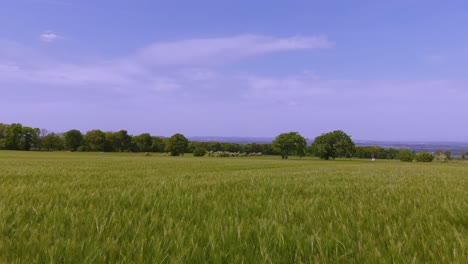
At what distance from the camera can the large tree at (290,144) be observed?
341ft

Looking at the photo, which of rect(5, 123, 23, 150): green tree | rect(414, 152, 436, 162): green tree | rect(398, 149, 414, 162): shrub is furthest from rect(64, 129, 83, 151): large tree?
rect(414, 152, 436, 162): green tree

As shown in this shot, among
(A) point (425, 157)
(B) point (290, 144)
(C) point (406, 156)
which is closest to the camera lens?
(A) point (425, 157)

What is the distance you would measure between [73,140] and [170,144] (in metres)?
42.8

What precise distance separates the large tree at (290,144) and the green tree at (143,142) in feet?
194

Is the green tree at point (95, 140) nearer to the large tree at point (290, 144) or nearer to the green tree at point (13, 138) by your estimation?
the green tree at point (13, 138)

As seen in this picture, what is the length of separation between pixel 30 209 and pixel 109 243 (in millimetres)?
1917

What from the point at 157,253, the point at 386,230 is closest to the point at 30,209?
the point at 157,253

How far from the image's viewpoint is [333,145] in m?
98.2

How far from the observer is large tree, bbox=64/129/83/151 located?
119m

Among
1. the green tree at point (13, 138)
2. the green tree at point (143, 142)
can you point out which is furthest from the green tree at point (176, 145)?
the green tree at point (13, 138)

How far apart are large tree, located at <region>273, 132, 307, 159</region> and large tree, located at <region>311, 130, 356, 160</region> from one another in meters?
5.84

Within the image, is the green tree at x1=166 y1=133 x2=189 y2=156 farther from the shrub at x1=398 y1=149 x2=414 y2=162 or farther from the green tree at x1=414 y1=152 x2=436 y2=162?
the green tree at x1=414 y1=152 x2=436 y2=162

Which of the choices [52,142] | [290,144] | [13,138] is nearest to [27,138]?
[13,138]

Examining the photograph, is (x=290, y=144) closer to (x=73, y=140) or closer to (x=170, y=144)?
(x=170, y=144)
